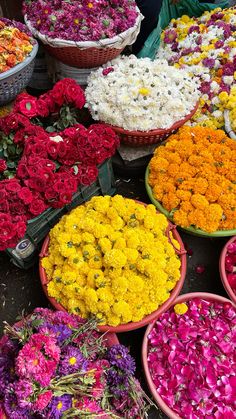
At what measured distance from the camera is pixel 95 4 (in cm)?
290

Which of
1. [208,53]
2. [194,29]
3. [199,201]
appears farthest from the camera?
[194,29]

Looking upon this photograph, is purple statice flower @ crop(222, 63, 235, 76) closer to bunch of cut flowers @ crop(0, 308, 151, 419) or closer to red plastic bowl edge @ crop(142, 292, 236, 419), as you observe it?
red plastic bowl edge @ crop(142, 292, 236, 419)

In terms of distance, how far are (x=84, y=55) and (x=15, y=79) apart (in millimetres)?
626

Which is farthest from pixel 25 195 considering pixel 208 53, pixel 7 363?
pixel 208 53

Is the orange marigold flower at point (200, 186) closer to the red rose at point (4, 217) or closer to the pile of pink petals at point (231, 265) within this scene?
the pile of pink petals at point (231, 265)

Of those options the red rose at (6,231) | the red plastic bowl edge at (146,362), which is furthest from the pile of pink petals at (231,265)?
the red rose at (6,231)

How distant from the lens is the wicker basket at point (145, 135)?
9.06ft

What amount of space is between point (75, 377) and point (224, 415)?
947 mm

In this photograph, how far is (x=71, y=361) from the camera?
60.9 inches

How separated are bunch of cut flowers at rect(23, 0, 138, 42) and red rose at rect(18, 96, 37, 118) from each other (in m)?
0.72

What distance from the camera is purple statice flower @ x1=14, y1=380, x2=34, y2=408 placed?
54.7 inches

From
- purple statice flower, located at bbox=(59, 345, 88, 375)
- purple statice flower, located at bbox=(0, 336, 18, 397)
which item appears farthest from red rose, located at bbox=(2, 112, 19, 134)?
purple statice flower, located at bbox=(59, 345, 88, 375)

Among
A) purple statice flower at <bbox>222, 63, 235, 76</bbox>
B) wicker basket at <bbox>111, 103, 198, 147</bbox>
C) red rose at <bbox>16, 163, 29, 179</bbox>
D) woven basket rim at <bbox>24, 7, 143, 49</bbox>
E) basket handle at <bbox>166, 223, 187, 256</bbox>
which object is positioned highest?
woven basket rim at <bbox>24, 7, 143, 49</bbox>

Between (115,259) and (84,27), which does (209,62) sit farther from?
(115,259)
